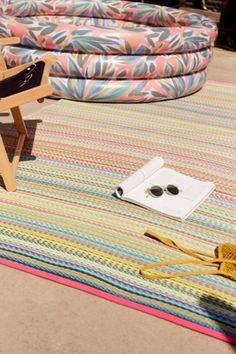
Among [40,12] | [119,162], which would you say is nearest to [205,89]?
[119,162]

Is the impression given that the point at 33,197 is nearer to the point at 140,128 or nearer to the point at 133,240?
the point at 133,240

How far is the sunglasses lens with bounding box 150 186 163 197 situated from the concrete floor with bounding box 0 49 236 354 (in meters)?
0.76

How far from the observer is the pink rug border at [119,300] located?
1.55 metres

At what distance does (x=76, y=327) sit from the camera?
1.57 meters

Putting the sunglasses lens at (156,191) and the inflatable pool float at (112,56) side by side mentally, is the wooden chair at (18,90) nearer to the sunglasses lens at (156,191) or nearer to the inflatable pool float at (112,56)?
the sunglasses lens at (156,191)

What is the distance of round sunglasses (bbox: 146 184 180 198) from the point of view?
2.29 m

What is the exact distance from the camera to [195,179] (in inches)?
99.1

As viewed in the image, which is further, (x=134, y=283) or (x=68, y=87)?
(x=68, y=87)

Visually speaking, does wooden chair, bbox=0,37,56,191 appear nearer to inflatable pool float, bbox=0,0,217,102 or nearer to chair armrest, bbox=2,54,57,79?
chair armrest, bbox=2,54,57,79

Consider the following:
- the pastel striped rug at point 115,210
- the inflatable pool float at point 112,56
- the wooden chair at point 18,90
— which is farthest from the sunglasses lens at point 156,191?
the inflatable pool float at point 112,56

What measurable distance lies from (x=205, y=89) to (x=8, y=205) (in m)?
2.66

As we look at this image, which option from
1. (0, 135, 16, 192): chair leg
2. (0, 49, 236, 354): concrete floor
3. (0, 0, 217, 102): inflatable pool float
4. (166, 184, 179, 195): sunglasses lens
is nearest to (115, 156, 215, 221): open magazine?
(166, 184, 179, 195): sunglasses lens

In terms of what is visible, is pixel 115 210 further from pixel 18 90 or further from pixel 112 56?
pixel 112 56

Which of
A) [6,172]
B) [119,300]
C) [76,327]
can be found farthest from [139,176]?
[76,327]
